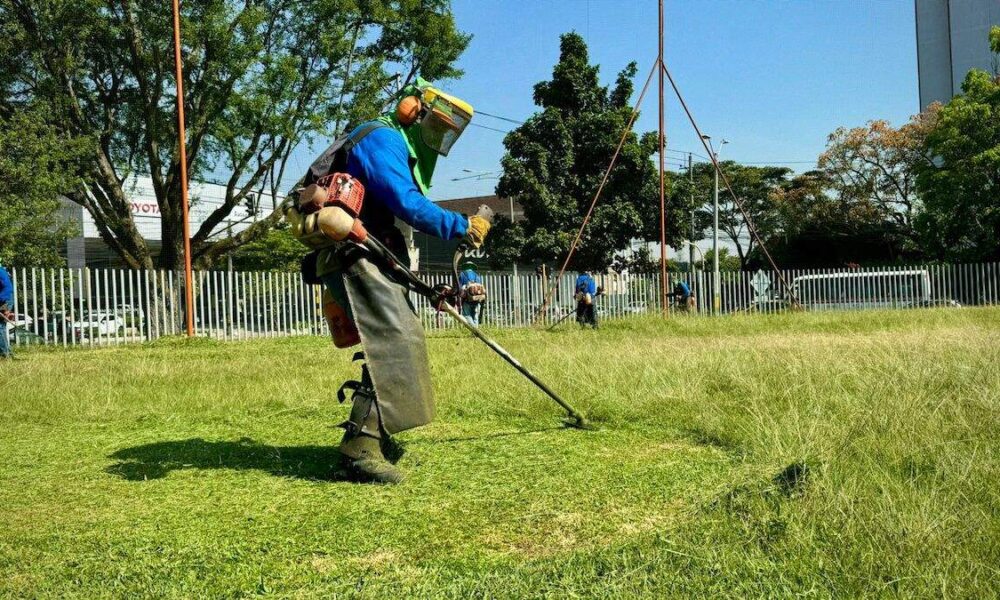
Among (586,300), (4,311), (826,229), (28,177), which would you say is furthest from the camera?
(826,229)

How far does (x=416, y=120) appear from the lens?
3877 mm

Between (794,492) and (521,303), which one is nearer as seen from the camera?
(794,492)

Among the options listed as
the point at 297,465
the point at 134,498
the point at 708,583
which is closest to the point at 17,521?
the point at 134,498

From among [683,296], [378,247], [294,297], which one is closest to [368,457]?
[378,247]

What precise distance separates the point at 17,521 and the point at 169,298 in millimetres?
15395

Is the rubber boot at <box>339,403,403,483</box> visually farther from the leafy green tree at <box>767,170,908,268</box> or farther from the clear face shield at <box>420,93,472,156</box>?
the leafy green tree at <box>767,170,908,268</box>

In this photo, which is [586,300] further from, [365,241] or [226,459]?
[365,241]

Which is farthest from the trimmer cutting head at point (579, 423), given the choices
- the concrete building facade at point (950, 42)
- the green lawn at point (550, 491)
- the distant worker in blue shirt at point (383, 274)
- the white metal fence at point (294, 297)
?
the concrete building facade at point (950, 42)

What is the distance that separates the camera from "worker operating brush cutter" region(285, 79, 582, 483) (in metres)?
3.49

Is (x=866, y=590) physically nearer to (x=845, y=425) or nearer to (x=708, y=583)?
(x=708, y=583)

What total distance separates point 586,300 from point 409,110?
14143 millimetres

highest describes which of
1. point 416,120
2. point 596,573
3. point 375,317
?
point 416,120

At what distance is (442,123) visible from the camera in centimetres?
389

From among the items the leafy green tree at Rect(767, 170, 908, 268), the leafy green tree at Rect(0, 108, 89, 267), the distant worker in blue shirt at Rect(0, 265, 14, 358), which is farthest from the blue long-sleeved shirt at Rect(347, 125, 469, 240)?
the leafy green tree at Rect(767, 170, 908, 268)
